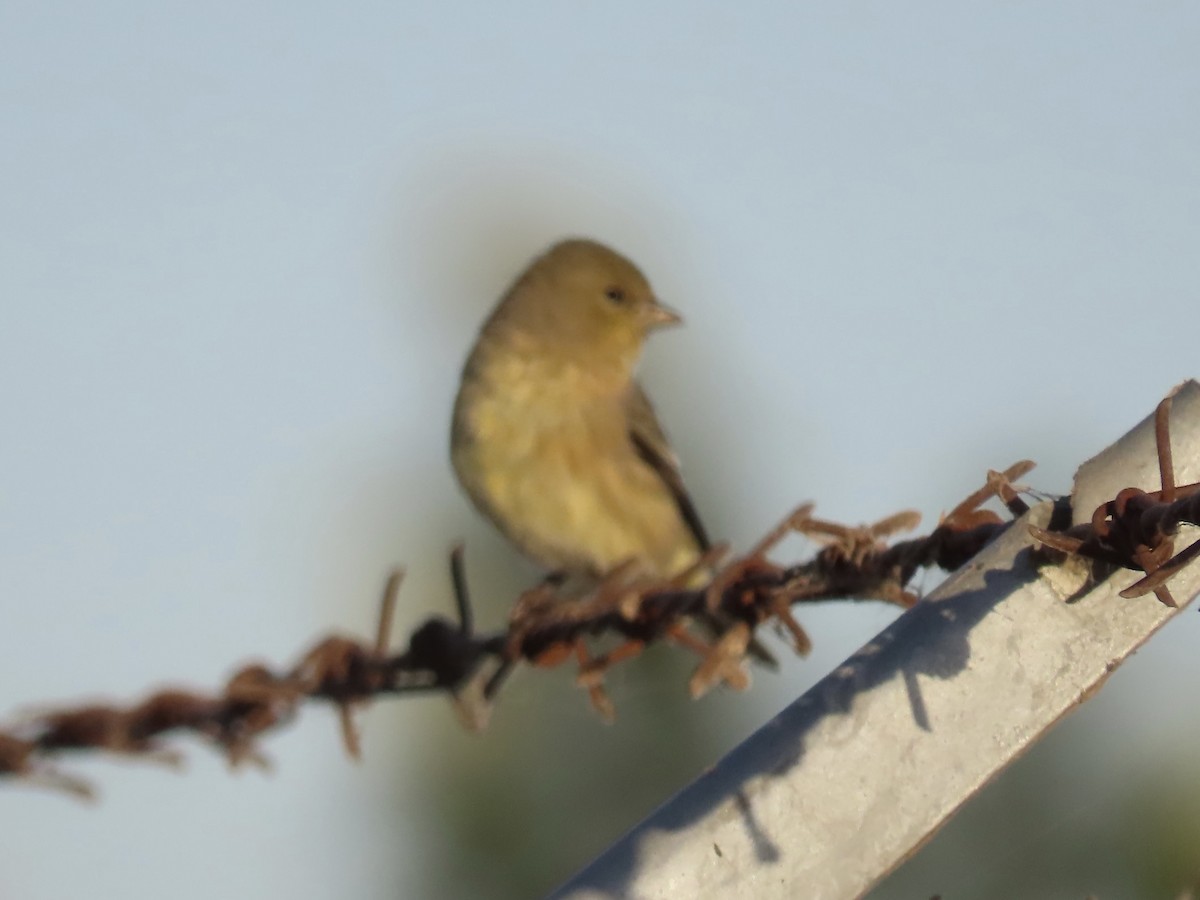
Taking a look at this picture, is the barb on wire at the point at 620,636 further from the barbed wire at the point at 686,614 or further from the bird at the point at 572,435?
the bird at the point at 572,435

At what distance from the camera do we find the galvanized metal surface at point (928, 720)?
2.39 m

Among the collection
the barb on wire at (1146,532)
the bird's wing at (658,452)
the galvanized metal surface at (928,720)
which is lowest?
the bird's wing at (658,452)

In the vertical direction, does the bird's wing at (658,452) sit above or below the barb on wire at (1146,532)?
below

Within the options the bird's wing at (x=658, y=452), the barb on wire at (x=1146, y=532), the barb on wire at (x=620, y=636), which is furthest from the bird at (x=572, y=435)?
the barb on wire at (x=1146, y=532)

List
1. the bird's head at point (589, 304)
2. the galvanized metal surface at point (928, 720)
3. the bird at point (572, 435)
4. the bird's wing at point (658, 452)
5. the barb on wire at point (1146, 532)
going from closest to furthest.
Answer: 1. the barb on wire at point (1146, 532)
2. the galvanized metal surface at point (928, 720)
3. the bird at point (572, 435)
4. the bird's wing at point (658, 452)
5. the bird's head at point (589, 304)

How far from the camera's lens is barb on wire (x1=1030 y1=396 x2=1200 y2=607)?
7.30 feet

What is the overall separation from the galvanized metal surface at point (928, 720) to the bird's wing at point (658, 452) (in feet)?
14.5

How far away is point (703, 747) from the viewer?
11.7m

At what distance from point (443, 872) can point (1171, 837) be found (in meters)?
4.40

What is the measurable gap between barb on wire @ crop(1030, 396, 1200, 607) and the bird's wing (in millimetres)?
4505

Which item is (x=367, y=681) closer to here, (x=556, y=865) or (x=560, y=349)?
(x=560, y=349)

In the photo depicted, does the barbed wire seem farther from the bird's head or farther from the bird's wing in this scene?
the bird's head

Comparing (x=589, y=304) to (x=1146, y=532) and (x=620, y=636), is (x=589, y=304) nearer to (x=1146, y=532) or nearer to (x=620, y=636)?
(x=620, y=636)

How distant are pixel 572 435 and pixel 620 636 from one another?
141 inches
